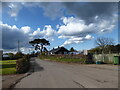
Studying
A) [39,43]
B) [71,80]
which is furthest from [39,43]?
[71,80]

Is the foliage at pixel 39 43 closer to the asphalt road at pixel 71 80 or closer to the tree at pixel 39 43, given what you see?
the tree at pixel 39 43

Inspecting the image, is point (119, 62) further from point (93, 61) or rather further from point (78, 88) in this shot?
point (78, 88)

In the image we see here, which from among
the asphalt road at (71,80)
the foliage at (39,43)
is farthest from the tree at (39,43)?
the asphalt road at (71,80)

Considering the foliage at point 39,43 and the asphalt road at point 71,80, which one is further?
the foliage at point 39,43

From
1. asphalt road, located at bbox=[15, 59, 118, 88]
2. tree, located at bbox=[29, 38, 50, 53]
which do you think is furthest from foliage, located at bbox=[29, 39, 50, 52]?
asphalt road, located at bbox=[15, 59, 118, 88]

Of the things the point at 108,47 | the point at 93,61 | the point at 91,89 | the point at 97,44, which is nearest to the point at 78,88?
the point at 91,89

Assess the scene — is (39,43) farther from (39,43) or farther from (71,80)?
(71,80)

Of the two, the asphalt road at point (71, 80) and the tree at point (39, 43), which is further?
the tree at point (39, 43)

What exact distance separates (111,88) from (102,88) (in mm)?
429

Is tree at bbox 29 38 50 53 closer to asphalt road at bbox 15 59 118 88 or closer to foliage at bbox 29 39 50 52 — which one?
foliage at bbox 29 39 50 52

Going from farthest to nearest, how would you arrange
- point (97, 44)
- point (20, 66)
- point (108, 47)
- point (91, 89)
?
1. point (97, 44)
2. point (108, 47)
3. point (20, 66)
4. point (91, 89)

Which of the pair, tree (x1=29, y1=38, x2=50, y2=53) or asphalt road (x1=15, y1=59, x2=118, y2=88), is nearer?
asphalt road (x1=15, y1=59, x2=118, y2=88)

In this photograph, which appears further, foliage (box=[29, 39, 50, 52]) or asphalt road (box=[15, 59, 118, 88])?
foliage (box=[29, 39, 50, 52])

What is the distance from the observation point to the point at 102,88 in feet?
24.4
